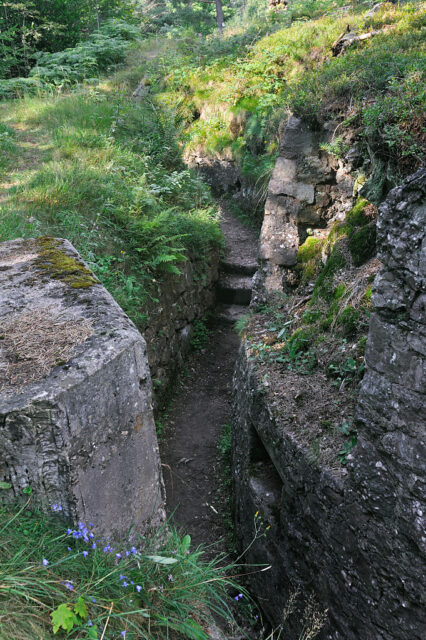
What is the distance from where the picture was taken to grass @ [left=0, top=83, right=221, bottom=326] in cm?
721

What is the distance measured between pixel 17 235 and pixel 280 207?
423 cm

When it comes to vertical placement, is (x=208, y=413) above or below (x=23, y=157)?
below

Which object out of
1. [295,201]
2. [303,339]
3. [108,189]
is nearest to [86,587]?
[303,339]

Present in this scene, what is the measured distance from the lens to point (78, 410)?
264 cm

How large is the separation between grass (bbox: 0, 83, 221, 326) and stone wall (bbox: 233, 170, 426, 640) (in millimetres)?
3959

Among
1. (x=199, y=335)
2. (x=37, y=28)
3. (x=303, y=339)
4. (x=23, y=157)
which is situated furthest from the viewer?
(x=37, y=28)

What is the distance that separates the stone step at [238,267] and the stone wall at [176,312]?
271mm

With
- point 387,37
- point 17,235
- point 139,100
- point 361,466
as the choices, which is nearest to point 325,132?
point 387,37

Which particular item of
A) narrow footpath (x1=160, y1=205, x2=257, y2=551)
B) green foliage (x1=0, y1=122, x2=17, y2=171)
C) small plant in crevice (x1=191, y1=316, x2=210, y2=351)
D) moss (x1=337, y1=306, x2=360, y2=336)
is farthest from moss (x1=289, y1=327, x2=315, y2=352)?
green foliage (x1=0, y1=122, x2=17, y2=171)

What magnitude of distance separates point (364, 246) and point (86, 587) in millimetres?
4991

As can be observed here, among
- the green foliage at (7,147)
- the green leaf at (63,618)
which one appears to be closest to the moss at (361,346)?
the green leaf at (63,618)

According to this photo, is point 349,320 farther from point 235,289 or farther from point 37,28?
point 37,28

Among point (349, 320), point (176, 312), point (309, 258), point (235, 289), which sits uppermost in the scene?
point (349, 320)

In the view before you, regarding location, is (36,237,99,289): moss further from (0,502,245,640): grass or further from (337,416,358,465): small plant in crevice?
(337,416,358,465): small plant in crevice
